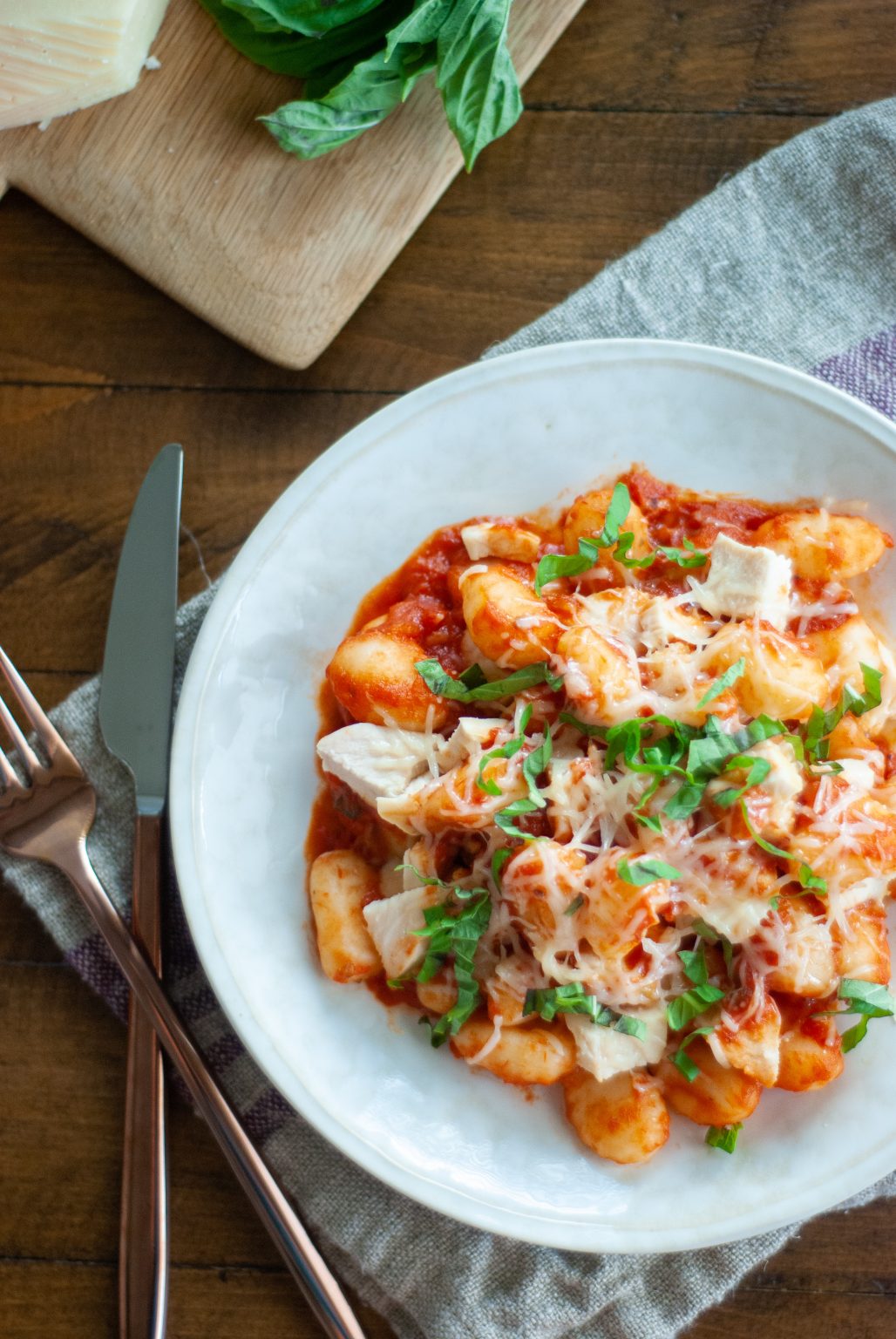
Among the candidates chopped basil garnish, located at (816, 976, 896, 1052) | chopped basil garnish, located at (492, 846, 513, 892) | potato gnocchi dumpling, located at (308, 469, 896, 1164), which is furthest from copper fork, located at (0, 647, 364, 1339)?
chopped basil garnish, located at (816, 976, 896, 1052)

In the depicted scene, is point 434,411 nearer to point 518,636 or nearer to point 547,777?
point 518,636

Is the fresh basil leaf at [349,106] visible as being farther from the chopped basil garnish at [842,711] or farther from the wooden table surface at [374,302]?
the chopped basil garnish at [842,711]

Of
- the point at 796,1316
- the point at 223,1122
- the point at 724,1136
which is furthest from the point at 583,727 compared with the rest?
the point at 796,1316

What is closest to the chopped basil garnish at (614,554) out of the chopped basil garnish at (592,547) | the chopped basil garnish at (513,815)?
the chopped basil garnish at (592,547)

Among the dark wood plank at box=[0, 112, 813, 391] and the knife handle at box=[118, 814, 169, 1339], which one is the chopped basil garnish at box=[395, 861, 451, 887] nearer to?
the knife handle at box=[118, 814, 169, 1339]

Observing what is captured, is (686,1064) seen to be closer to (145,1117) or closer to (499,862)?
(499,862)

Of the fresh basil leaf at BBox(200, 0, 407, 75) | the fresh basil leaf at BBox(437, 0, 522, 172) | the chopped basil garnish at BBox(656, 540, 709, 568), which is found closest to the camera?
the chopped basil garnish at BBox(656, 540, 709, 568)
